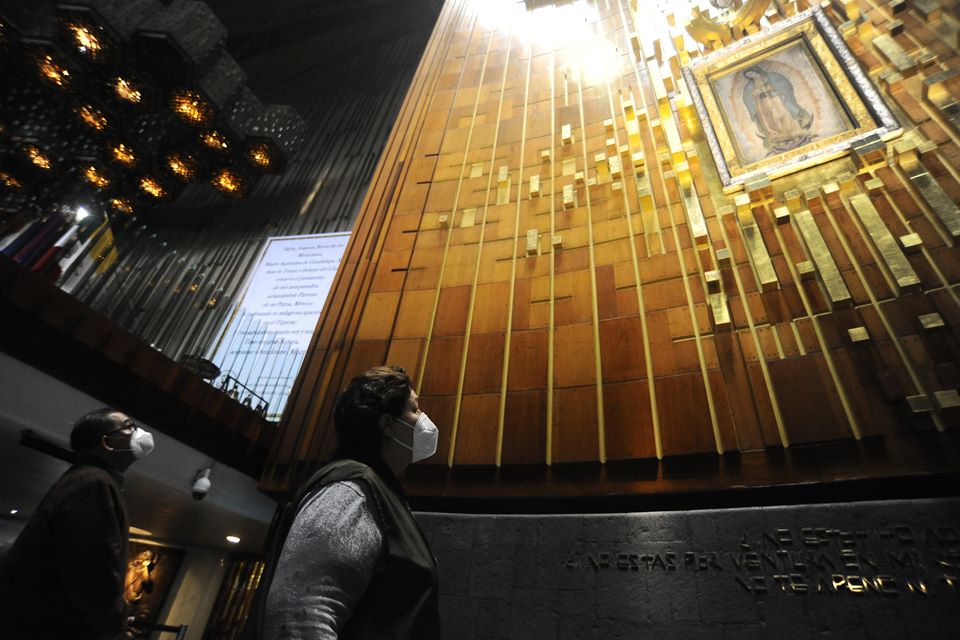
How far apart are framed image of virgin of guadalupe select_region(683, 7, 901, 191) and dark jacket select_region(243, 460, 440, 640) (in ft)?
9.19

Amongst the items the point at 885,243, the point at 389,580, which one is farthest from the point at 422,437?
the point at 885,243

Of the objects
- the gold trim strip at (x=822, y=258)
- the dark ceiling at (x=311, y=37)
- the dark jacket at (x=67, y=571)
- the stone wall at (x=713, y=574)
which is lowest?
the dark jacket at (x=67, y=571)

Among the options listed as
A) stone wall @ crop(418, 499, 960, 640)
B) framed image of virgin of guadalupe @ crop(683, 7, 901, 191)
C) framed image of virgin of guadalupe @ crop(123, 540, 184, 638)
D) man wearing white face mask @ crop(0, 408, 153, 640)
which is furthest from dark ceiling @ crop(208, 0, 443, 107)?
stone wall @ crop(418, 499, 960, 640)

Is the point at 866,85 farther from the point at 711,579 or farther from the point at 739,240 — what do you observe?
the point at 711,579

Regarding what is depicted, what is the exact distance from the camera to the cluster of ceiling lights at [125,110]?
577 centimetres

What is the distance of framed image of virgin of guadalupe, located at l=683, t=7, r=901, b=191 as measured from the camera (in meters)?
2.78

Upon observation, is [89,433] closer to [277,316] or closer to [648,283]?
[648,283]

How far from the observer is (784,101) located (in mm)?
3119

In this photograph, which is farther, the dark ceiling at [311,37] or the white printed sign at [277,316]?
the dark ceiling at [311,37]

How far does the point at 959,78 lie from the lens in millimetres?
2533

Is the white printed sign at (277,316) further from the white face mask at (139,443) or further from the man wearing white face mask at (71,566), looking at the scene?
the man wearing white face mask at (71,566)

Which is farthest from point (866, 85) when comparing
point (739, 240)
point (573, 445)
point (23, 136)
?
point (23, 136)

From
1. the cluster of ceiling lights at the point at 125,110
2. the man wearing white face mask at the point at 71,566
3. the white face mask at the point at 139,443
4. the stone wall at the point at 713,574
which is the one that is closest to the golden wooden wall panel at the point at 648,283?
the stone wall at the point at 713,574

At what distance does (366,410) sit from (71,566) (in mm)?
999
